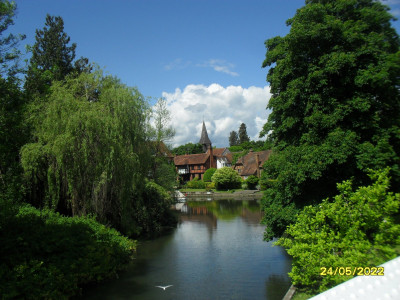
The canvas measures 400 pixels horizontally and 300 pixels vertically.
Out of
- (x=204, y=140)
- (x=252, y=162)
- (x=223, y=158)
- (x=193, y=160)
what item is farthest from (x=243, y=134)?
(x=252, y=162)

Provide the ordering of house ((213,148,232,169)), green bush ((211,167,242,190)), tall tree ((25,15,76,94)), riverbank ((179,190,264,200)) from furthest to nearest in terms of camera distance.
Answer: house ((213,148,232,169)), green bush ((211,167,242,190)), riverbank ((179,190,264,200)), tall tree ((25,15,76,94))

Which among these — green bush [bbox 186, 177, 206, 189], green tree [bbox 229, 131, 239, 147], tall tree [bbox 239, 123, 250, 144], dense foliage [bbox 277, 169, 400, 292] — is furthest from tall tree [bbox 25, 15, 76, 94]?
green tree [bbox 229, 131, 239, 147]

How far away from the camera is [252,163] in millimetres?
65625

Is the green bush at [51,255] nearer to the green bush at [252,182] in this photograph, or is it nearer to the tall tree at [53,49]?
the tall tree at [53,49]

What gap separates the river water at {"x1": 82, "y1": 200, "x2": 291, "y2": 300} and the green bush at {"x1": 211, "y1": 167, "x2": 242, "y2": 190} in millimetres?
36429

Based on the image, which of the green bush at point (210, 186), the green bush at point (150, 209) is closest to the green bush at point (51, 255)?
the green bush at point (150, 209)

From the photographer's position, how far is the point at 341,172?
1208 centimetres

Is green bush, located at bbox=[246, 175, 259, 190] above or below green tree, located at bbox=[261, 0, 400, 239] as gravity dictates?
below

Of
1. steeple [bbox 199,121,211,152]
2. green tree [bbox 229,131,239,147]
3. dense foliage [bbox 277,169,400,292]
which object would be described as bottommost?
dense foliage [bbox 277,169,400,292]

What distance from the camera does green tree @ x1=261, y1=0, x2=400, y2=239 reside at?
1154 centimetres

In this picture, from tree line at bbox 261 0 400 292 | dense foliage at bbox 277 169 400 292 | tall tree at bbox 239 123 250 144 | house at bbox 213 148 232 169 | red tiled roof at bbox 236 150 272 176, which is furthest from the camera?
tall tree at bbox 239 123 250 144

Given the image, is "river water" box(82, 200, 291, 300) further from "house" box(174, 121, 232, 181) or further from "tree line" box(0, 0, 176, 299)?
"house" box(174, 121, 232, 181)

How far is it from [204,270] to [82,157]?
8.57 metres

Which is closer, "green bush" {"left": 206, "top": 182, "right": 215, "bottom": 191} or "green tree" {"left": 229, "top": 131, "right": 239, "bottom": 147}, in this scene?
"green bush" {"left": 206, "top": 182, "right": 215, "bottom": 191}
